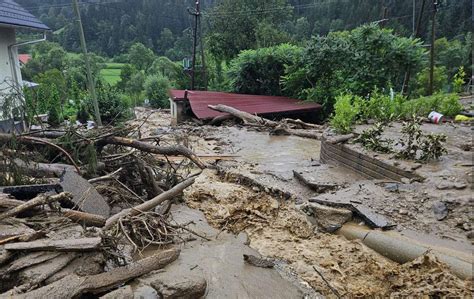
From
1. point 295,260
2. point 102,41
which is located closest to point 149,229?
point 295,260

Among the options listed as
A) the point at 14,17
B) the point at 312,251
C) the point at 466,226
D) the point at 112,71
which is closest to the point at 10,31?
the point at 14,17

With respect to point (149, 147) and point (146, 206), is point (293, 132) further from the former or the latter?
point (146, 206)

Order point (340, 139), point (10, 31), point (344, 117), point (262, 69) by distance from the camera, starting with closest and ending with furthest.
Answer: point (340, 139) → point (344, 117) → point (10, 31) → point (262, 69)

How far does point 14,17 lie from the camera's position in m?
11.8

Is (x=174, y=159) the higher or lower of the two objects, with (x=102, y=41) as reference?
lower

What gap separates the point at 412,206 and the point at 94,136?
470 centimetres

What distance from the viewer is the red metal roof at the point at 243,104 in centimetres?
1606

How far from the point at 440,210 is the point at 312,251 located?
5.05 feet

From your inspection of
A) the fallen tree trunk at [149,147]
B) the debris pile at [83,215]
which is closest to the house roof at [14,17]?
the debris pile at [83,215]

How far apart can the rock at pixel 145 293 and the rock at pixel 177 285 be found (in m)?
0.03

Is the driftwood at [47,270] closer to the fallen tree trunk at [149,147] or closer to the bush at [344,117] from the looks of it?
the fallen tree trunk at [149,147]

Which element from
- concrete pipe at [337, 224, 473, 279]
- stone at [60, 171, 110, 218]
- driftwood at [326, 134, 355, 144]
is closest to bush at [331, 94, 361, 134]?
driftwood at [326, 134, 355, 144]

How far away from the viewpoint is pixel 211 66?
96.4 ft

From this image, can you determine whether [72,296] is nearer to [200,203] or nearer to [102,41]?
[200,203]
